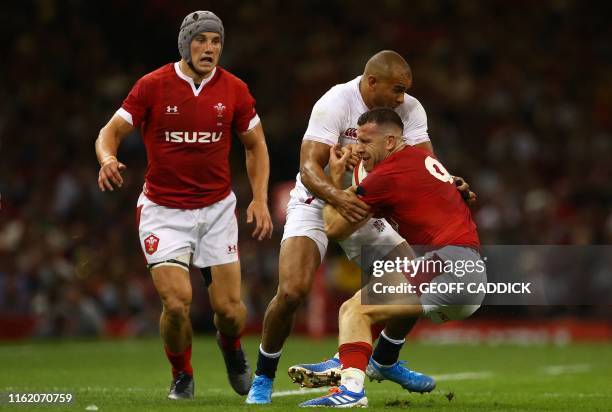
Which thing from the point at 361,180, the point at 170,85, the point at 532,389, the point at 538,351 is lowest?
the point at 538,351

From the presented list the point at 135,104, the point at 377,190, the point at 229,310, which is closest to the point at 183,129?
the point at 135,104

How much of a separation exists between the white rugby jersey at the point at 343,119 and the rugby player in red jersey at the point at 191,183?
67 centimetres

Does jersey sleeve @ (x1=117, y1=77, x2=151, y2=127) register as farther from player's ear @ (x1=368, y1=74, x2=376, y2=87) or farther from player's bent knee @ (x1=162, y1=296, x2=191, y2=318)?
player's ear @ (x1=368, y1=74, x2=376, y2=87)

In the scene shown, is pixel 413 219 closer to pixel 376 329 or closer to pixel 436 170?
pixel 436 170

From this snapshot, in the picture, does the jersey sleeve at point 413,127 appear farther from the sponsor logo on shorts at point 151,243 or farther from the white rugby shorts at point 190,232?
the sponsor logo on shorts at point 151,243

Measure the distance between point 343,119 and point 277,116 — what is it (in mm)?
14594

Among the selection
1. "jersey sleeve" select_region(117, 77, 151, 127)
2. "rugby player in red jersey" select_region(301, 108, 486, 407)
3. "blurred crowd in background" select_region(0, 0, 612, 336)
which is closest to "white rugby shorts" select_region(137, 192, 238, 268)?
"jersey sleeve" select_region(117, 77, 151, 127)

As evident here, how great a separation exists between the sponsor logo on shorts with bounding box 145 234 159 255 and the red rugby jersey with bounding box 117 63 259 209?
29cm

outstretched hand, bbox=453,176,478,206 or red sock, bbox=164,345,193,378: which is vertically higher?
outstretched hand, bbox=453,176,478,206

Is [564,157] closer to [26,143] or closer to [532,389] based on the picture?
[26,143]

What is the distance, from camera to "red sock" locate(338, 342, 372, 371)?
7.91m

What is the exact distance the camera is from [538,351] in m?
17.6

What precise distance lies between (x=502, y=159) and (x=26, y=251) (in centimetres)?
865

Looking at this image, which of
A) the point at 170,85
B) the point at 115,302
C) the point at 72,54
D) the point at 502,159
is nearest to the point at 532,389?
the point at 170,85
